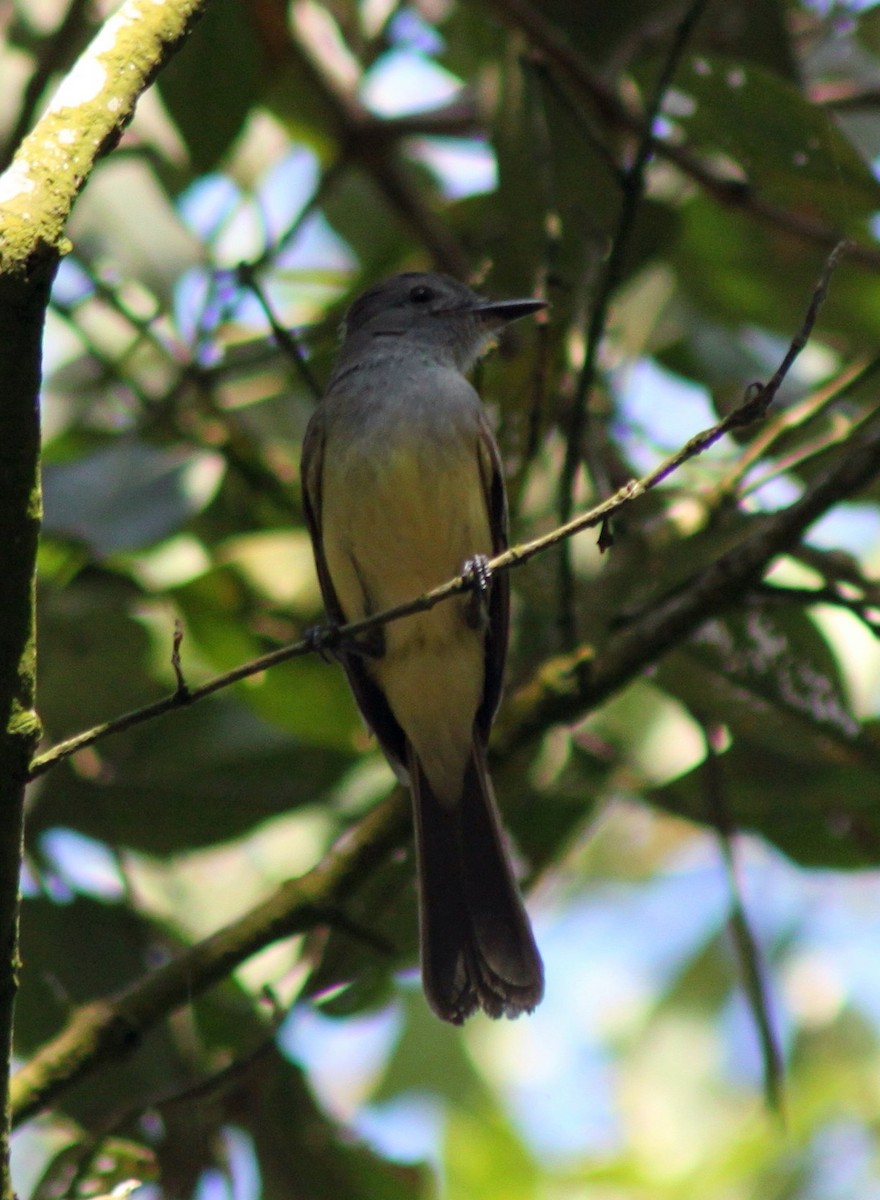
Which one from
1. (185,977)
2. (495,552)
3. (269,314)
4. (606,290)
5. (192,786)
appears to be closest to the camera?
(606,290)

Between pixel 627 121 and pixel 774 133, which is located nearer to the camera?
pixel 774 133

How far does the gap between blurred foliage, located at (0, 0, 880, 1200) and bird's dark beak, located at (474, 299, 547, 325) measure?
0.06 metres

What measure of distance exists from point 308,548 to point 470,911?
1157mm

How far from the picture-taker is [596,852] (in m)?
6.31

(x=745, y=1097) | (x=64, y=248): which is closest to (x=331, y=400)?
(x=64, y=248)

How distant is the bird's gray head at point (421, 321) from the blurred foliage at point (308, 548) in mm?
163

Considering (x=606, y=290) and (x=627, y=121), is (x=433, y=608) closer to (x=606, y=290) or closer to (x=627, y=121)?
(x=606, y=290)

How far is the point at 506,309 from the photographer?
157 inches

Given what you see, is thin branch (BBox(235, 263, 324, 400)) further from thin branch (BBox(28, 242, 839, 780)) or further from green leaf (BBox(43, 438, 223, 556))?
thin branch (BBox(28, 242, 839, 780))

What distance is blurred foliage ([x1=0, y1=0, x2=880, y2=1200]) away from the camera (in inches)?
144

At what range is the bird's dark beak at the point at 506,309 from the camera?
3854 millimetres

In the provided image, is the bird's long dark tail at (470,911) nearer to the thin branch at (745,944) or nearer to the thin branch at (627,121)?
the thin branch at (745,944)

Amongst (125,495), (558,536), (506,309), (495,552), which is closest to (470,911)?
(495,552)

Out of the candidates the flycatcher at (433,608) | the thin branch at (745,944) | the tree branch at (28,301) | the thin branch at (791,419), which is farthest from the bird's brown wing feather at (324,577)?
the tree branch at (28,301)
